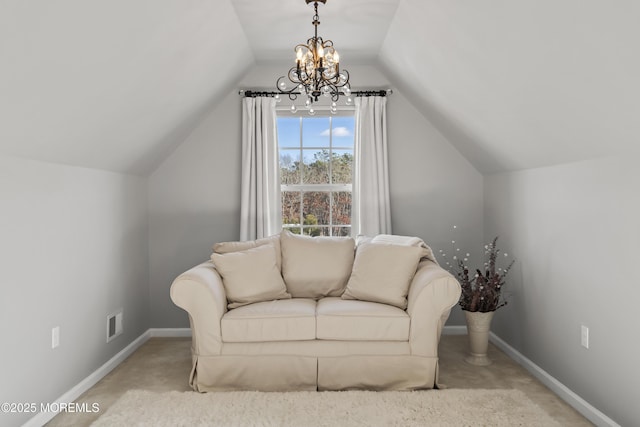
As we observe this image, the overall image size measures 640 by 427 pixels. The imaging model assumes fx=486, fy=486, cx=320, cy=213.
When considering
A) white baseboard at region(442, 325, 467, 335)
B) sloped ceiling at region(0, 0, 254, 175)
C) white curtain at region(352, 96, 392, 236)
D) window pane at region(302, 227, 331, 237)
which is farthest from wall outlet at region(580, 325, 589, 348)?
sloped ceiling at region(0, 0, 254, 175)

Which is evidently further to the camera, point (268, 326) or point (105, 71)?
point (268, 326)

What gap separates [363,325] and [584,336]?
1291 millimetres

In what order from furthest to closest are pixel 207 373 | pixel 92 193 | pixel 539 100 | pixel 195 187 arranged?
A: pixel 195 187
pixel 92 193
pixel 207 373
pixel 539 100

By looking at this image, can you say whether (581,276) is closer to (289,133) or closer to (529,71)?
(529,71)

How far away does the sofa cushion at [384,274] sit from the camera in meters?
3.39

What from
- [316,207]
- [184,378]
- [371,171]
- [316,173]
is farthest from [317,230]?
[184,378]

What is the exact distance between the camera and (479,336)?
12.1 ft

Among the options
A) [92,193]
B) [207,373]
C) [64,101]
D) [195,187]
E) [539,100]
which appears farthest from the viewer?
[195,187]

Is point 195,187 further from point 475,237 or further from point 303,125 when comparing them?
point 475,237

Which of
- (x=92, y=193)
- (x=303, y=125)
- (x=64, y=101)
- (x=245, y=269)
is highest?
(x=303, y=125)

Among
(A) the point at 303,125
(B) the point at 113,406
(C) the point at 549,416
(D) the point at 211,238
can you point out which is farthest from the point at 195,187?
(C) the point at 549,416

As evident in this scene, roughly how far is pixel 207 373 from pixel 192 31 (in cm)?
212

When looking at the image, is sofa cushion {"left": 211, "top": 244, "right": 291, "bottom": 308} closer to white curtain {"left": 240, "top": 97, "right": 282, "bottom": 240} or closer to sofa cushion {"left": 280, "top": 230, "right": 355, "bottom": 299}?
sofa cushion {"left": 280, "top": 230, "right": 355, "bottom": 299}

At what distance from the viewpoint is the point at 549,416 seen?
2707 mm
